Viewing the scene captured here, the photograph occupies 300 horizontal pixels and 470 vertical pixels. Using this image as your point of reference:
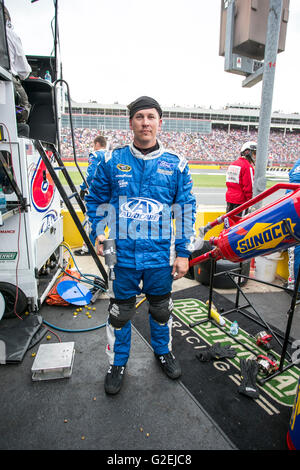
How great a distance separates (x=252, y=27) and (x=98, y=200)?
3391mm

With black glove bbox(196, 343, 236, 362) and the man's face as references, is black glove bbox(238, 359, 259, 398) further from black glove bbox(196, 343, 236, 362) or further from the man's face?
the man's face

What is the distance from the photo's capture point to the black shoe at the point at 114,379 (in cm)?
198

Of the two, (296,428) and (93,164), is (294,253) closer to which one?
(296,428)

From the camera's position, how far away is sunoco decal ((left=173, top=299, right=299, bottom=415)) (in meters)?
1.98

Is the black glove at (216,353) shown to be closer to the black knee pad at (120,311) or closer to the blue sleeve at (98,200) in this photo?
the black knee pad at (120,311)

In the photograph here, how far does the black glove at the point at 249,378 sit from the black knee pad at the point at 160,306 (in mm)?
768

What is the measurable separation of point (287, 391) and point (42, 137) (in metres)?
3.95

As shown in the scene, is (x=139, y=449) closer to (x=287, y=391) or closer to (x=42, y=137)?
(x=287, y=391)

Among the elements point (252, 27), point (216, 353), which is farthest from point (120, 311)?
point (252, 27)

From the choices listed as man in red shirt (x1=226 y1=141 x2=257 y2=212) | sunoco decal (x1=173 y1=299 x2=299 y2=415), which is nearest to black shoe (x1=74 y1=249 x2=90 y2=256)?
sunoco decal (x1=173 y1=299 x2=299 y2=415)

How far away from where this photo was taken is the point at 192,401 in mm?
1938

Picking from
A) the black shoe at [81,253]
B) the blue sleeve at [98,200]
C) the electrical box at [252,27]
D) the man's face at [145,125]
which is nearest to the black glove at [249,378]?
the blue sleeve at [98,200]

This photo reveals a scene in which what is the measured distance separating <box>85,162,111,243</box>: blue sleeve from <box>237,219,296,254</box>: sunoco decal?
1.07 m
